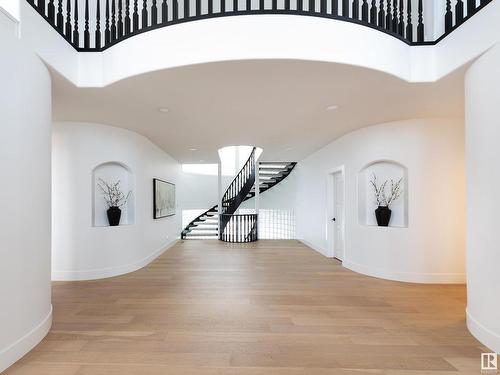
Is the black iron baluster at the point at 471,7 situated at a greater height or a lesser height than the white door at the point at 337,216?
greater

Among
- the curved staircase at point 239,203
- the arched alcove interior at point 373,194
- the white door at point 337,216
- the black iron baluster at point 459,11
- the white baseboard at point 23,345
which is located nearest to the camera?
the white baseboard at point 23,345

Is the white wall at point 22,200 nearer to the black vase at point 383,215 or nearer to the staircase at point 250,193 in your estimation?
the black vase at point 383,215

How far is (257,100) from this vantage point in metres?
3.26

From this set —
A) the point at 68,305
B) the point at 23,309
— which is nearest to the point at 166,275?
the point at 68,305

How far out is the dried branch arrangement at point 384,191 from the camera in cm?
440

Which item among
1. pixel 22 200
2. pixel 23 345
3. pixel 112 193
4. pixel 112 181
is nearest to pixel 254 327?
pixel 23 345

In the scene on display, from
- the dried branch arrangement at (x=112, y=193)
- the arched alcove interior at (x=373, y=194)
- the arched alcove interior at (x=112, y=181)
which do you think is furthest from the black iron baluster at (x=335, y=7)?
the dried branch arrangement at (x=112, y=193)

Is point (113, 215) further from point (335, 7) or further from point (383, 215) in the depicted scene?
point (383, 215)

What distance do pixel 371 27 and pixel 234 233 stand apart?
6260mm

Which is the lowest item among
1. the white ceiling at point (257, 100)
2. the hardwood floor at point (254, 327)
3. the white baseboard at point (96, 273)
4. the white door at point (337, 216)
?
the hardwood floor at point (254, 327)

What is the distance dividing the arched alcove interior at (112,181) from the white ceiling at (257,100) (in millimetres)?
792

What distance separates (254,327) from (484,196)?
8.22 feet

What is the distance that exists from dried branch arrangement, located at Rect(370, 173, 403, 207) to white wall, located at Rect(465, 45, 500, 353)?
5.92 feet

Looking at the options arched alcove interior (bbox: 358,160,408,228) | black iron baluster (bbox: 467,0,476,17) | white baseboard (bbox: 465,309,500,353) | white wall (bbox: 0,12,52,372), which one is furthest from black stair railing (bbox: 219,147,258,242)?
black iron baluster (bbox: 467,0,476,17)
